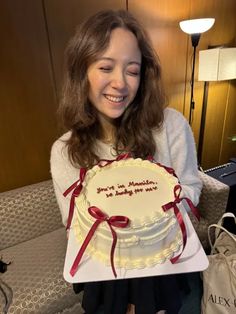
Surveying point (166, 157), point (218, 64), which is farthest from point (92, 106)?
point (218, 64)

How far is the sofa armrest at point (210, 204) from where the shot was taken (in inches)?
60.8

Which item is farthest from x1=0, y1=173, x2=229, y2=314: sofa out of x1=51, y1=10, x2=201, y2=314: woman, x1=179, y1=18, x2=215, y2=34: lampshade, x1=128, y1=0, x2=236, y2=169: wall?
x1=179, y1=18, x2=215, y2=34: lampshade

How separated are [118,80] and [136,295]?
771 mm

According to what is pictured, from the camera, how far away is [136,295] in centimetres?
81

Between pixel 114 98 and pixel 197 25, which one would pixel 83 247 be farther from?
pixel 197 25

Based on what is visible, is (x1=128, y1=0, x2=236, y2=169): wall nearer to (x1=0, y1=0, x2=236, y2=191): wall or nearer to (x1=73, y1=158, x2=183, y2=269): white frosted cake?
(x1=0, y1=0, x2=236, y2=191): wall

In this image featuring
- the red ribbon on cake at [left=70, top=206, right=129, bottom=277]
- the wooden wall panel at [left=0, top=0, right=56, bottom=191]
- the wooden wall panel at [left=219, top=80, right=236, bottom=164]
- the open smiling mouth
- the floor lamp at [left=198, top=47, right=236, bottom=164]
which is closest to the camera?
the red ribbon on cake at [left=70, top=206, right=129, bottom=277]

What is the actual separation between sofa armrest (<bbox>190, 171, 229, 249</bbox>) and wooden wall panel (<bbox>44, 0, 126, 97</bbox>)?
4.29 ft

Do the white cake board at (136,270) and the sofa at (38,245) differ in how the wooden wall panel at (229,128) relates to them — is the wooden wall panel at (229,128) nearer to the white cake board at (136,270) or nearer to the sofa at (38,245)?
the sofa at (38,245)

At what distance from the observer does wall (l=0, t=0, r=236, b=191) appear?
1.48 meters

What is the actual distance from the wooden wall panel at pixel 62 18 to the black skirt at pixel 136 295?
138 centimetres

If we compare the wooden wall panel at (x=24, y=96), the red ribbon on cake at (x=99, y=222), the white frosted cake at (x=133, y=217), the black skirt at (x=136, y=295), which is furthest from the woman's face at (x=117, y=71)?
the wooden wall panel at (x=24, y=96)

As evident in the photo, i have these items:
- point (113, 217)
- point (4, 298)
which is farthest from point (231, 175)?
point (4, 298)

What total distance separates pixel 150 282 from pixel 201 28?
69.3 inches
